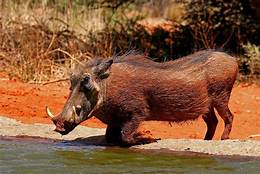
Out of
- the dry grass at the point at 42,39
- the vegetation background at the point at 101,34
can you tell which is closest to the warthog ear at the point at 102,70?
the dry grass at the point at 42,39

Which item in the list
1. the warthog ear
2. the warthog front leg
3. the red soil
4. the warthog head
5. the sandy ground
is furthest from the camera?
the red soil

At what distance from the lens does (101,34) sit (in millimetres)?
16469

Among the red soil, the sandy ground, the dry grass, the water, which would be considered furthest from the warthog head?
the dry grass

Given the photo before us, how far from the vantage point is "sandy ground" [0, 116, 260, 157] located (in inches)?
347

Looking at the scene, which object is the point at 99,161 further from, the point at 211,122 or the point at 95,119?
the point at 95,119

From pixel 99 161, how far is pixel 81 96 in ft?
3.58

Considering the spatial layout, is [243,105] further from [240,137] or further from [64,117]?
[64,117]

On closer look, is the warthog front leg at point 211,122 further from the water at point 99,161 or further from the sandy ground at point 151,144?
the water at point 99,161

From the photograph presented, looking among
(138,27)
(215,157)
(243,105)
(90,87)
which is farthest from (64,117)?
(138,27)

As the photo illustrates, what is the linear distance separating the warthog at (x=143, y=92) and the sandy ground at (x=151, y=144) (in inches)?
12.2

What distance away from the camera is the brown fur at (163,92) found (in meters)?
9.33

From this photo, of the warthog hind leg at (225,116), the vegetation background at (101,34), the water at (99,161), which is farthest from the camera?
the vegetation background at (101,34)

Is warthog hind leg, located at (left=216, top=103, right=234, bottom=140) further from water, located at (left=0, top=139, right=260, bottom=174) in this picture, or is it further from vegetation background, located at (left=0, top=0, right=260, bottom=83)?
vegetation background, located at (left=0, top=0, right=260, bottom=83)

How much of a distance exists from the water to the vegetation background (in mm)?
5122
